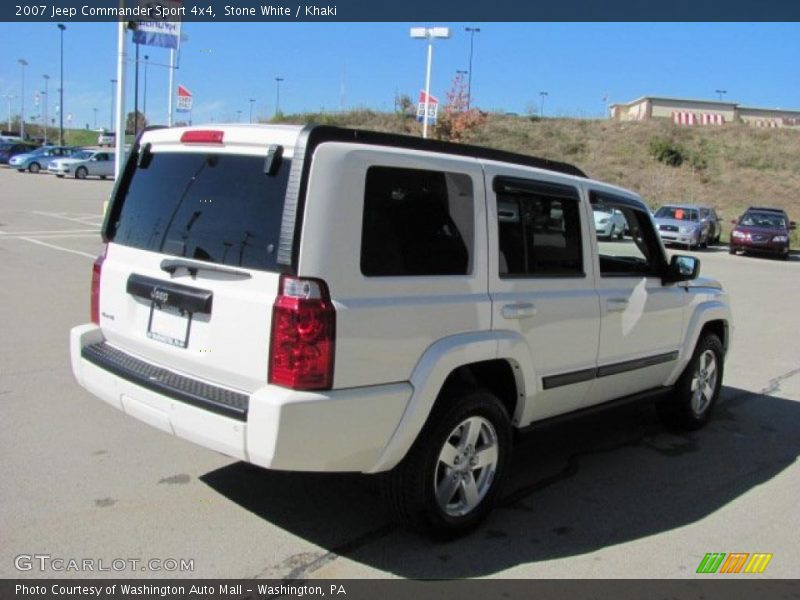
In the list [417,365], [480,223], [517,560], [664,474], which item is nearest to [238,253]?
[417,365]

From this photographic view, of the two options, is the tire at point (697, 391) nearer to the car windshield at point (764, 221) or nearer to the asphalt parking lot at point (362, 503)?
the asphalt parking lot at point (362, 503)

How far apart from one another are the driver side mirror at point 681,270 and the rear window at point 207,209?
3.13 metres

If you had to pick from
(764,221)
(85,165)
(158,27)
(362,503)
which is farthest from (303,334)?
(85,165)

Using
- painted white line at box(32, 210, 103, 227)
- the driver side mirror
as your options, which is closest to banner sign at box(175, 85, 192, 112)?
painted white line at box(32, 210, 103, 227)

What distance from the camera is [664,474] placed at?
16.1 feet

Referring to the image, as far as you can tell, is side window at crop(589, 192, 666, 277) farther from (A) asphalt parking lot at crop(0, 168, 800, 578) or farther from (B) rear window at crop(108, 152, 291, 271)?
(B) rear window at crop(108, 152, 291, 271)

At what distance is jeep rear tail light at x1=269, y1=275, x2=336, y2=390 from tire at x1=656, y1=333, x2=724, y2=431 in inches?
141

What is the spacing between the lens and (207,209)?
11.7 ft

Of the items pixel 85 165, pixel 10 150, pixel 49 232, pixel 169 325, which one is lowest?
pixel 49 232

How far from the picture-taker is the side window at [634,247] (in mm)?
5059

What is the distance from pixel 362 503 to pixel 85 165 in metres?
42.9

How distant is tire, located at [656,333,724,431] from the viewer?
225 inches

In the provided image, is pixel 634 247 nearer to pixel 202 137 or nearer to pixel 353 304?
pixel 353 304
